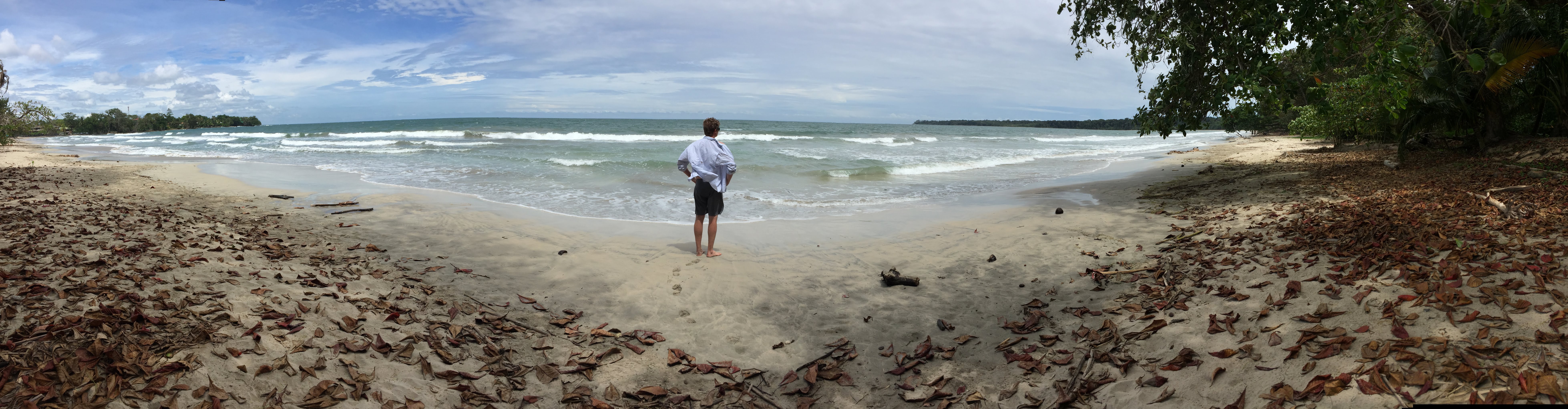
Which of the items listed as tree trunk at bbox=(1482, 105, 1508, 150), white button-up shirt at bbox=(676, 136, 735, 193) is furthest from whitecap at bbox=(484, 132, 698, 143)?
tree trunk at bbox=(1482, 105, 1508, 150)

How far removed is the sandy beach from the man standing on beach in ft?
1.20

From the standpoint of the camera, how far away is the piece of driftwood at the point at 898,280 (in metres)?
5.70

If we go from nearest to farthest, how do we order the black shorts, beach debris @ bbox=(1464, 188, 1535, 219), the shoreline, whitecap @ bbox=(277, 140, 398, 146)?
A: beach debris @ bbox=(1464, 188, 1535, 219)
the black shorts
the shoreline
whitecap @ bbox=(277, 140, 398, 146)

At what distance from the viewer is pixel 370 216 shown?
340 inches

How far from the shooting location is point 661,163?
18.6 metres

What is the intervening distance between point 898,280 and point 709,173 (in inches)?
89.0

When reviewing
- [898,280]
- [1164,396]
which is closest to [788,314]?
[898,280]

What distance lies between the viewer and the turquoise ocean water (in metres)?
11.5

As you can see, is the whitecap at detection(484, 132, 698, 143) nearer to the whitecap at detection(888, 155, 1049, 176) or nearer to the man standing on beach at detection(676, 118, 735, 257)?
the whitecap at detection(888, 155, 1049, 176)

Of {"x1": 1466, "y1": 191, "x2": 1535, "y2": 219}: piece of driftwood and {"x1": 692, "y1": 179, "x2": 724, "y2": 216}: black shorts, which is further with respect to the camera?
{"x1": 692, "y1": 179, "x2": 724, "y2": 216}: black shorts

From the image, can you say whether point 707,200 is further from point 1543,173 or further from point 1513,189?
point 1543,173

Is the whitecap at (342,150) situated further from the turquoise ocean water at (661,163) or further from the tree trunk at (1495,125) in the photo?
the tree trunk at (1495,125)

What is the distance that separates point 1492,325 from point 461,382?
5.33m

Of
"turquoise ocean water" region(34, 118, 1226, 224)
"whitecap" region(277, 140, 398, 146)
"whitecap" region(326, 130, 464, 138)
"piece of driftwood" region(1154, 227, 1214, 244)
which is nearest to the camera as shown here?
"piece of driftwood" region(1154, 227, 1214, 244)
